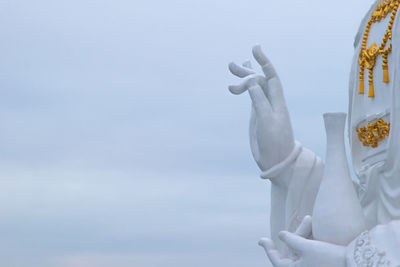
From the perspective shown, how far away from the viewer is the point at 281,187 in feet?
23.1

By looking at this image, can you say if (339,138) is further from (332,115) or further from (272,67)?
(272,67)

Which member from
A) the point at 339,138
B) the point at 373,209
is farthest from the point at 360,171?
the point at 339,138

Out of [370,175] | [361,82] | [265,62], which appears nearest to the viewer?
[370,175]

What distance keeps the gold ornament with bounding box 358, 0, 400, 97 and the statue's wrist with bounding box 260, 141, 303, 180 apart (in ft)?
2.47

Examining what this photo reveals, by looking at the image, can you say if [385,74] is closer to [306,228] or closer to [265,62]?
[265,62]

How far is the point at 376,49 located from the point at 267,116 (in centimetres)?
106

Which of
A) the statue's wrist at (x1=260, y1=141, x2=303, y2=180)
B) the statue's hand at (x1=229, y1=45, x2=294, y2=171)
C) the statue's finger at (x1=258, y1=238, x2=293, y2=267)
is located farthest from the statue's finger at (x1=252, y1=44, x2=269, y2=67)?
the statue's finger at (x1=258, y1=238, x2=293, y2=267)

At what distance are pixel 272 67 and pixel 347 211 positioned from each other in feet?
5.74

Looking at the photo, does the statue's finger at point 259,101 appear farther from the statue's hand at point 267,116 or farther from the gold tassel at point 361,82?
the gold tassel at point 361,82

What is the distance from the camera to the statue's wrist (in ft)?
22.4

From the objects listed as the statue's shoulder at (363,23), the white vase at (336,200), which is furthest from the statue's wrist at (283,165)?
the statue's shoulder at (363,23)

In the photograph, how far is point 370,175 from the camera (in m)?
6.42

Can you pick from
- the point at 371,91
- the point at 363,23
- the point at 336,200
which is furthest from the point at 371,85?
the point at 336,200

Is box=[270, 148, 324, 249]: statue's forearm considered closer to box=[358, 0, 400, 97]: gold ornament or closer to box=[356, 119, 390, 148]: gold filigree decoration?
box=[356, 119, 390, 148]: gold filigree decoration
